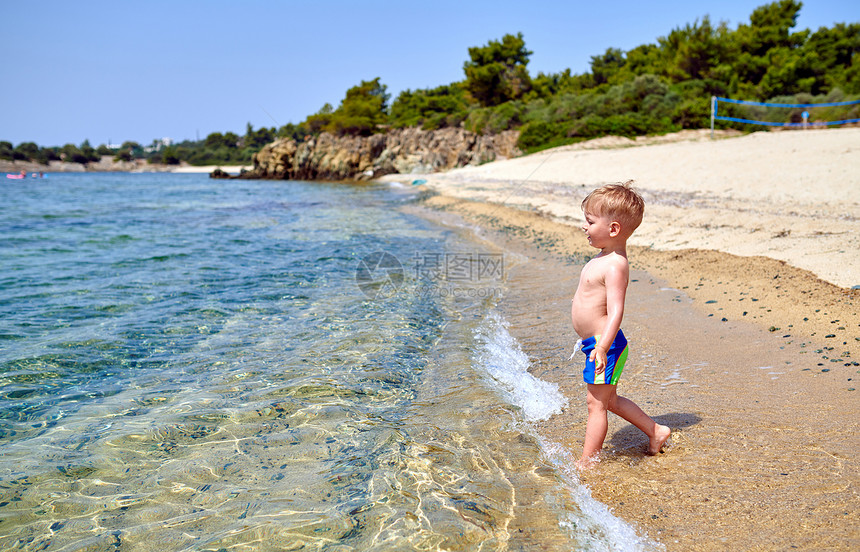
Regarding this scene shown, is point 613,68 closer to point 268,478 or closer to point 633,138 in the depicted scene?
point 633,138

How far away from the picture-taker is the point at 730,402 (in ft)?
10.6

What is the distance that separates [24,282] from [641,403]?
30.9 feet

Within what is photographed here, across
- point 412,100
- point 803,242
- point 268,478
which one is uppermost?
point 412,100

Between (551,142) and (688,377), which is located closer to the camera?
(688,377)

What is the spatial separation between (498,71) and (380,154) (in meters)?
15.5

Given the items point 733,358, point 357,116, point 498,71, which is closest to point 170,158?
point 357,116

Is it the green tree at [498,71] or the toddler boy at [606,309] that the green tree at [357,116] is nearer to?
the green tree at [498,71]

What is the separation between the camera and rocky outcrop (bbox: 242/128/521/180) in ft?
130

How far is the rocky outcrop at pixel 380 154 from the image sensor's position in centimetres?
3959

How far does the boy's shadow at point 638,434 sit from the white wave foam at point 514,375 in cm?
48

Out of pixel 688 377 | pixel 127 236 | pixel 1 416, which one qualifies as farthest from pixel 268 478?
pixel 127 236

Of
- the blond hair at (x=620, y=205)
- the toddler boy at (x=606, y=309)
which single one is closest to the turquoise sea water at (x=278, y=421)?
the toddler boy at (x=606, y=309)

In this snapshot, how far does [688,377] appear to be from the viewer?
3.69 m

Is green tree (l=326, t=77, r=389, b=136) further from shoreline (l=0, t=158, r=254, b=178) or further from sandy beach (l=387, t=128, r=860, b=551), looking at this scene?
shoreline (l=0, t=158, r=254, b=178)
